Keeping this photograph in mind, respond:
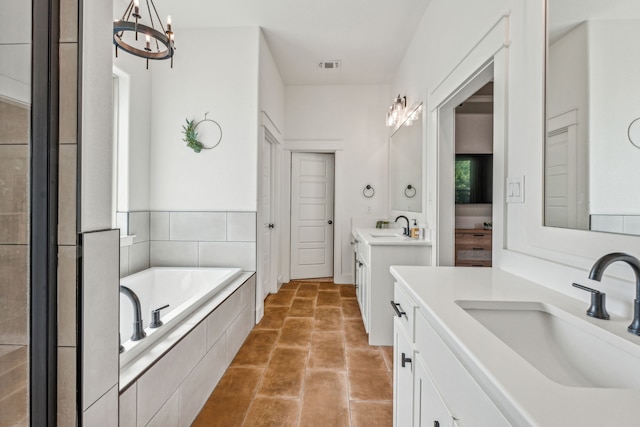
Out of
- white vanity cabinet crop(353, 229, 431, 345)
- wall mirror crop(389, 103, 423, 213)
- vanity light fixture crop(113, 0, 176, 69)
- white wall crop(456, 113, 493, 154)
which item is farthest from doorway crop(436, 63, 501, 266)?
white wall crop(456, 113, 493, 154)

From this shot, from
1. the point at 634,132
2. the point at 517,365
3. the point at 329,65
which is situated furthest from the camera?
the point at 329,65

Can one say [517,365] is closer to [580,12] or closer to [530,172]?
[530,172]

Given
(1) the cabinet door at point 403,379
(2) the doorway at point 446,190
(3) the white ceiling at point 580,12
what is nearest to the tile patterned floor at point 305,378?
(1) the cabinet door at point 403,379

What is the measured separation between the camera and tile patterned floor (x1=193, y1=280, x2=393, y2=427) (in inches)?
66.2

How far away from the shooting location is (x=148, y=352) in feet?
4.61

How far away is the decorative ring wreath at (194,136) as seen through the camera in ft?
9.55

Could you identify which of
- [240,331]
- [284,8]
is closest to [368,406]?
[240,331]

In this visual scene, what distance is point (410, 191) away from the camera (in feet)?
10.6

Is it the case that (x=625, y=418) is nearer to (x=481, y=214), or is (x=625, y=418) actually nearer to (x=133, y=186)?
(x=133, y=186)

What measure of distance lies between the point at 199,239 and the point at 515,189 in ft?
8.70

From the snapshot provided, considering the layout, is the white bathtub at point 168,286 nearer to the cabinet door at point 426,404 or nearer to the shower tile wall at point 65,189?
the shower tile wall at point 65,189

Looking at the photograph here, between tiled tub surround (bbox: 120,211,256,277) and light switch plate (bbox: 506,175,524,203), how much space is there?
7.16ft

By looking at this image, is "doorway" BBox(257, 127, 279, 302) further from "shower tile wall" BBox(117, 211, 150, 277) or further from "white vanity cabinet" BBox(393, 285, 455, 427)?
"white vanity cabinet" BBox(393, 285, 455, 427)

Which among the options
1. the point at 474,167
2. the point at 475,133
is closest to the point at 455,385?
the point at 474,167
